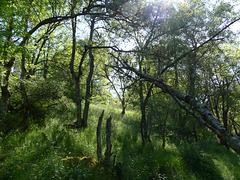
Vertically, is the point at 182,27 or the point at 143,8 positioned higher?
the point at 143,8

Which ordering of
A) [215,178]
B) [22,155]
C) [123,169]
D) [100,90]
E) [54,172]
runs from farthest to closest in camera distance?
[100,90] → [215,178] → [22,155] → [123,169] → [54,172]

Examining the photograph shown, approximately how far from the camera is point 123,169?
5105 mm

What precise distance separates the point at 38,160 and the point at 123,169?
10.3 feet

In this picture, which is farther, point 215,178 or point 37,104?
point 37,104

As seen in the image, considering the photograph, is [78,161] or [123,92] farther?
[123,92]

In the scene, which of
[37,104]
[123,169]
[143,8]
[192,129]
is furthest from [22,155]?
[192,129]

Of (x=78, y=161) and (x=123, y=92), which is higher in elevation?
(x=123, y=92)

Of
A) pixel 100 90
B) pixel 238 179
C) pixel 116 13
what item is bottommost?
pixel 238 179

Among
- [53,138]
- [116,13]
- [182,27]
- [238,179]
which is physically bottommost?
[238,179]

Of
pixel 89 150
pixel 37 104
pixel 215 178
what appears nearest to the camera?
pixel 89 150

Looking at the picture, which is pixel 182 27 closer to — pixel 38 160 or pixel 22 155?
pixel 38 160

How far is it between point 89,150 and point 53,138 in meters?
2.20

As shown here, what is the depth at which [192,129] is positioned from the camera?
12.9m

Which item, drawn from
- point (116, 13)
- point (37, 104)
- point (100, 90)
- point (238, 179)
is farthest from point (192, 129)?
point (37, 104)
